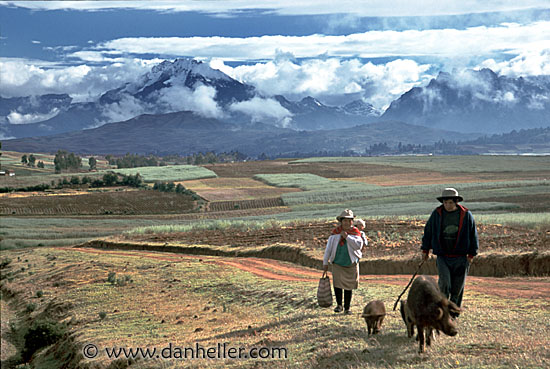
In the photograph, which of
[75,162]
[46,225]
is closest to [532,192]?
[46,225]

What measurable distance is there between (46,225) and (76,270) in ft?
128

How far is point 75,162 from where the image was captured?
190 metres

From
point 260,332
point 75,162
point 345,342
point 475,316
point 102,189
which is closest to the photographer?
point 345,342

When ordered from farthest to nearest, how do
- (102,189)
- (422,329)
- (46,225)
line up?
(102,189) < (46,225) < (422,329)

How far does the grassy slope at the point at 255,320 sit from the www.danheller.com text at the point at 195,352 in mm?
197

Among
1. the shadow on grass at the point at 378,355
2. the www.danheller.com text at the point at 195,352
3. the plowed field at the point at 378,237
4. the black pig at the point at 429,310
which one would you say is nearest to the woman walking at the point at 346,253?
the shadow on grass at the point at 378,355

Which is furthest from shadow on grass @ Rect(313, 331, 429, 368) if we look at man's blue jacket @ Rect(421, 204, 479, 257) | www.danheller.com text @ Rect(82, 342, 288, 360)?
man's blue jacket @ Rect(421, 204, 479, 257)

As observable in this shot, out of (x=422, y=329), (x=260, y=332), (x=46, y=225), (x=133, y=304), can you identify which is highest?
(x=422, y=329)

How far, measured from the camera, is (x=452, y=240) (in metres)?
11.1

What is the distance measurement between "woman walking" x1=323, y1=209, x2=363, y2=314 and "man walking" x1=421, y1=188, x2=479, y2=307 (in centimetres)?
181

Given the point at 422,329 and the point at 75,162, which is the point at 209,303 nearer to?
the point at 422,329

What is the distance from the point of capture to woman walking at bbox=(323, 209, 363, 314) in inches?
498

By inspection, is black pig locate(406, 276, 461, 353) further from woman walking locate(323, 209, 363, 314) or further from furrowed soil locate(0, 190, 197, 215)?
furrowed soil locate(0, 190, 197, 215)

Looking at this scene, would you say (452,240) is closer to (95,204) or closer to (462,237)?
(462,237)
